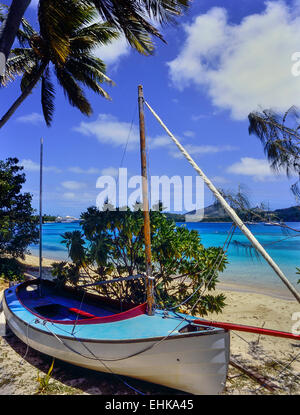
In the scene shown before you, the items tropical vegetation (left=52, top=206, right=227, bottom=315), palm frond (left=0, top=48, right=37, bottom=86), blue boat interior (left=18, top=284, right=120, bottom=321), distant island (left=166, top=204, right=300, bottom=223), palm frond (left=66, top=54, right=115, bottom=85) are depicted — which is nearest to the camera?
distant island (left=166, top=204, right=300, bottom=223)

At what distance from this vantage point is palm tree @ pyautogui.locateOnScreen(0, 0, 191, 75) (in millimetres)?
6055

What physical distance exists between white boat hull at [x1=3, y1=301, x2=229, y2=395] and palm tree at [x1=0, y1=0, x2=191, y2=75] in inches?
280

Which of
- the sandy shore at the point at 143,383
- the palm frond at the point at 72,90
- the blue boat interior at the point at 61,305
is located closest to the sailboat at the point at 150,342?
the sandy shore at the point at 143,383

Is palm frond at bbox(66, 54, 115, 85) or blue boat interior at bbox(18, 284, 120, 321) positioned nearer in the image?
blue boat interior at bbox(18, 284, 120, 321)

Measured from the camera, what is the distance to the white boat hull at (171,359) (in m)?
3.99

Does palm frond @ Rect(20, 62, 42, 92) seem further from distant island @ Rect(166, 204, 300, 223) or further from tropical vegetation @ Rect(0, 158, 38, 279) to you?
distant island @ Rect(166, 204, 300, 223)

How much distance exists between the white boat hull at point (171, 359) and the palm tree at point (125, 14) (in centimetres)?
711

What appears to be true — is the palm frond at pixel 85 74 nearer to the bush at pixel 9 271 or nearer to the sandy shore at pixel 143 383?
the bush at pixel 9 271

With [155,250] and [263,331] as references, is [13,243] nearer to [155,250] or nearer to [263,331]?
[155,250]

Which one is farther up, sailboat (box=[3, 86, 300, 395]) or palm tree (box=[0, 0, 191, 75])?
palm tree (box=[0, 0, 191, 75])

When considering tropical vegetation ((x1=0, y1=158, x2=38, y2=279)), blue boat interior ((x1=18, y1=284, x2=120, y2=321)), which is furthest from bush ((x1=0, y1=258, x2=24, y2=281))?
blue boat interior ((x1=18, y1=284, x2=120, y2=321))

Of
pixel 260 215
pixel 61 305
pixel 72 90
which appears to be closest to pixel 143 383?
pixel 61 305

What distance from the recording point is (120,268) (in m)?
7.57
